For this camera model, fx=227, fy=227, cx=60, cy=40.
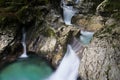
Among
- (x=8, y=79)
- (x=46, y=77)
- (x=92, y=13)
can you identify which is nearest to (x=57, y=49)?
(x=46, y=77)

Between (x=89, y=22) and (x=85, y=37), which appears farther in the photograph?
(x=89, y=22)

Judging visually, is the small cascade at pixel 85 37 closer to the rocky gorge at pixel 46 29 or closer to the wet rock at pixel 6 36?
the rocky gorge at pixel 46 29

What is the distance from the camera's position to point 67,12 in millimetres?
19516

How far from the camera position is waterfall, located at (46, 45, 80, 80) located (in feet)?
42.4

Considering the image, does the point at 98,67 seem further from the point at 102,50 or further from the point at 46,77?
the point at 46,77

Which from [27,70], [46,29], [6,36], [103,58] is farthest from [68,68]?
[6,36]

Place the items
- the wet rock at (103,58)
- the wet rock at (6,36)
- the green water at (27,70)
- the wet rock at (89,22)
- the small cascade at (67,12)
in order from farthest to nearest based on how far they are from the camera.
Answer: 1. the small cascade at (67,12)
2. the wet rock at (89,22)
3. the wet rock at (6,36)
4. the green water at (27,70)
5. the wet rock at (103,58)

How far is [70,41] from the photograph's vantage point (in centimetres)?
1466

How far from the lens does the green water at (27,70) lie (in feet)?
43.6

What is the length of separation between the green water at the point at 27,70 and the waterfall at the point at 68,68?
0.51m

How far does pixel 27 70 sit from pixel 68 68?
8.26ft

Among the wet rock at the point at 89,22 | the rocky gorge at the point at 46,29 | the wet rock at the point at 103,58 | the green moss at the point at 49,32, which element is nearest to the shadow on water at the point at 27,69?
the rocky gorge at the point at 46,29

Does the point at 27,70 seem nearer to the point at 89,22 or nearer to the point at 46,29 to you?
the point at 46,29

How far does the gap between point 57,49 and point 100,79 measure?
4625 millimetres
